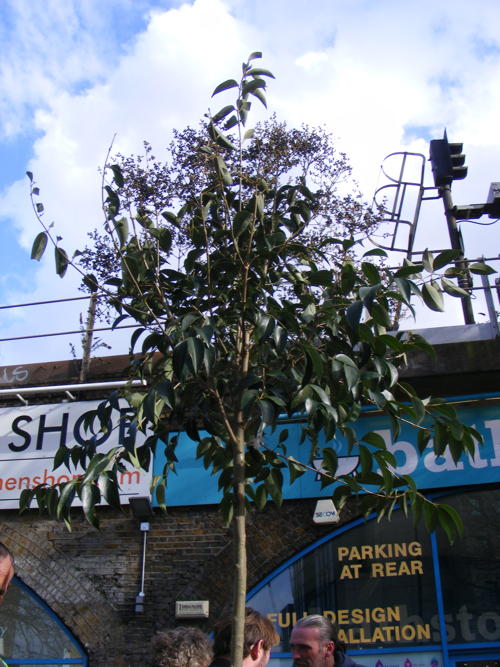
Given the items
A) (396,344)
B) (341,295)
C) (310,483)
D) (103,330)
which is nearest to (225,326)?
(341,295)

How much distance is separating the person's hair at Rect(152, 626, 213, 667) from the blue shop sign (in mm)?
4611

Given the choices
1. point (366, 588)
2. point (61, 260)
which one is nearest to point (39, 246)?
point (61, 260)

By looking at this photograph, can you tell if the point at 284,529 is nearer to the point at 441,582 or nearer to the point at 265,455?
the point at 441,582

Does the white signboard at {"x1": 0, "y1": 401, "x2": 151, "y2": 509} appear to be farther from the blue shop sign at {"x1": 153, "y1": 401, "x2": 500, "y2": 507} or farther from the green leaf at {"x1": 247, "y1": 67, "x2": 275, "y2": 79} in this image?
the green leaf at {"x1": 247, "y1": 67, "x2": 275, "y2": 79}

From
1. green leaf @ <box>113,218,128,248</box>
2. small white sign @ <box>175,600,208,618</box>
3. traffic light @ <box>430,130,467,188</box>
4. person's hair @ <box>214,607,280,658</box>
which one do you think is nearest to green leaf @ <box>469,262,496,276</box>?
green leaf @ <box>113,218,128,248</box>

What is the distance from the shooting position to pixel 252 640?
4.18 m

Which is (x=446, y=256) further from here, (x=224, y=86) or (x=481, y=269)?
(x=224, y=86)

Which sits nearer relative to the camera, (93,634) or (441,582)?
(441,582)

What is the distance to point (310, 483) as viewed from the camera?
8844 millimetres

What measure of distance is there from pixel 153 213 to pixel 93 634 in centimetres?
571

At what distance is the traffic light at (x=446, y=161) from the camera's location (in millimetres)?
11977

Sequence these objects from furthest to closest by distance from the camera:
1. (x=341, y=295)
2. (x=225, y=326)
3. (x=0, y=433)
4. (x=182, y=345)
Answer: (x=0, y=433)
(x=225, y=326)
(x=341, y=295)
(x=182, y=345)

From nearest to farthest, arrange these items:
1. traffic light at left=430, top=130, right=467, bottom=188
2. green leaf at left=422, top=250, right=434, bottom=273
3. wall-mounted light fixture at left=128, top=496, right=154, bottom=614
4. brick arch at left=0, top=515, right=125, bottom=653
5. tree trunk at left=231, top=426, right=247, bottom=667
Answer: tree trunk at left=231, top=426, right=247, bottom=667 < green leaf at left=422, top=250, right=434, bottom=273 < brick arch at left=0, top=515, right=125, bottom=653 < wall-mounted light fixture at left=128, top=496, right=154, bottom=614 < traffic light at left=430, top=130, right=467, bottom=188

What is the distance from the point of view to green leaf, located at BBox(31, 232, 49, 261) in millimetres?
4488
